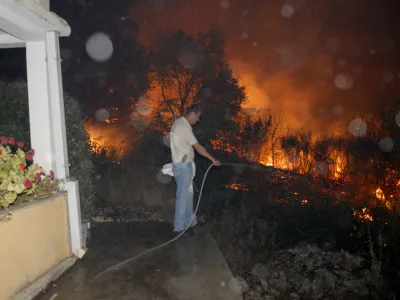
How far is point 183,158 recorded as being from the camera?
5.45 meters

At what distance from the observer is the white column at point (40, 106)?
4129 mm

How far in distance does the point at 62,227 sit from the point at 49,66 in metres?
1.94

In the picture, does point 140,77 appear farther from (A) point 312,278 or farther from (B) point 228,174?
(A) point 312,278

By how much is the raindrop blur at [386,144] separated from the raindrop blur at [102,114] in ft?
50.9

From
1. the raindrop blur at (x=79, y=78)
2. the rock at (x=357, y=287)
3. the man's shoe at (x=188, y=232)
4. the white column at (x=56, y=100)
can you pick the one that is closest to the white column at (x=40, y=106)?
the white column at (x=56, y=100)

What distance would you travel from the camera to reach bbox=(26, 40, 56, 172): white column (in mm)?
4129

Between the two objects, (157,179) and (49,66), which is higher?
(49,66)

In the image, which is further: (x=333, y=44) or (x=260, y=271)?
(x=333, y=44)

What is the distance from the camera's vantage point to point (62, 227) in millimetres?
4117

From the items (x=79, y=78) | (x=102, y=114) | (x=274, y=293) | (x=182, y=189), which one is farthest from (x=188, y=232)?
(x=102, y=114)

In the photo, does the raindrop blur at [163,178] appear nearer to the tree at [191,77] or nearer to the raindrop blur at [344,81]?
the tree at [191,77]

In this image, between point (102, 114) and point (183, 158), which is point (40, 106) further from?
point (102, 114)

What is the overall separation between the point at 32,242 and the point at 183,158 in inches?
101

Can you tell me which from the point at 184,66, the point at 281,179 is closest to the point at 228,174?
the point at 281,179
